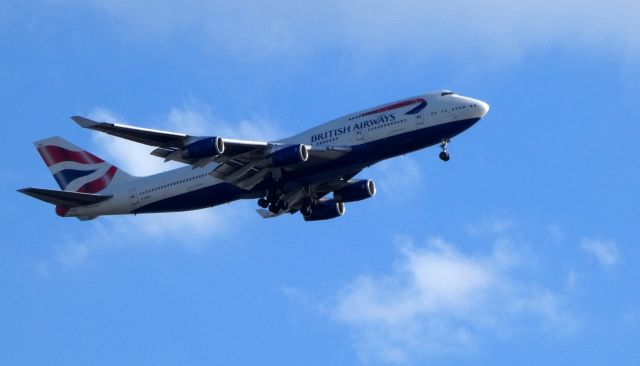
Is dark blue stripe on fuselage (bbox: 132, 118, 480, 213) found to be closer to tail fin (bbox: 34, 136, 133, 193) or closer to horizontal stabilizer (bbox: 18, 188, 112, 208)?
horizontal stabilizer (bbox: 18, 188, 112, 208)

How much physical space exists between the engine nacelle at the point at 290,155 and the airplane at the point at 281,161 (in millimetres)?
A: 54

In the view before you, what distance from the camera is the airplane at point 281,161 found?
59.8 metres

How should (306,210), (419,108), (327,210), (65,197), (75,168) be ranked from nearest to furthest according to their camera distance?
(419,108), (65,197), (306,210), (327,210), (75,168)

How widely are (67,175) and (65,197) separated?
20.7 ft

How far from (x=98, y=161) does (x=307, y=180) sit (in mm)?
15695

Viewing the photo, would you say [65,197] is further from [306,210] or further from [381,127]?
[381,127]

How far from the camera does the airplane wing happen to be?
189 ft

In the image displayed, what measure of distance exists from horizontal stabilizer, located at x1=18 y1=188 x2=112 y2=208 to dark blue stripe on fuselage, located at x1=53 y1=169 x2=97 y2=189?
4587 millimetres

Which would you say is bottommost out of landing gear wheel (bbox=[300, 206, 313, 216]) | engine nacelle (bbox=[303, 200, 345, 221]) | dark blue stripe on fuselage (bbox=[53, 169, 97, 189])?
landing gear wheel (bbox=[300, 206, 313, 216])

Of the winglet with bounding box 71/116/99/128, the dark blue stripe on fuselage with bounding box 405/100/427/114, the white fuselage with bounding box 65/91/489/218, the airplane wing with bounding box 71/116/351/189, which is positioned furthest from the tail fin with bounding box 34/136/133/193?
the dark blue stripe on fuselage with bounding box 405/100/427/114

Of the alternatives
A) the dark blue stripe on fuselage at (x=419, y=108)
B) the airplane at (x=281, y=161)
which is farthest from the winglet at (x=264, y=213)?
the dark blue stripe on fuselage at (x=419, y=108)

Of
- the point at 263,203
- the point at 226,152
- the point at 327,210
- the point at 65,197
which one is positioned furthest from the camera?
the point at 327,210

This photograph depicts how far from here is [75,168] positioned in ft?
238

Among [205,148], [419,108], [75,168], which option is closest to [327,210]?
[419,108]
